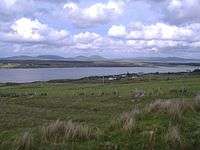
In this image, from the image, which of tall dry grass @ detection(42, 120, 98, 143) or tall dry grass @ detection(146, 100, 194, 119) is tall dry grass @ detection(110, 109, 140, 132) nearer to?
tall dry grass @ detection(42, 120, 98, 143)

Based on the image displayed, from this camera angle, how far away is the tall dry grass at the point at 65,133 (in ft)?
45.0

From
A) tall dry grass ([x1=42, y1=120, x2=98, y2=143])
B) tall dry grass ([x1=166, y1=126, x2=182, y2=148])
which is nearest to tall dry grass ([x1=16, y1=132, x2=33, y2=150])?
tall dry grass ([x1=42, y1=120, x2=98, y2=143])

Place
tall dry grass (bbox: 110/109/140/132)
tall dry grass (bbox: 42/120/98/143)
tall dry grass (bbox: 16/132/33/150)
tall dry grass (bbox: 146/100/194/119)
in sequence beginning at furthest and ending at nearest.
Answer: tall dry grass (bbox: 146/100/194/119), tall dry grass (bbox: 110/109/140/132), tall dry grass (bbox: 42/120/98/143), tall dry grass (bbox: 16/132/33/150)

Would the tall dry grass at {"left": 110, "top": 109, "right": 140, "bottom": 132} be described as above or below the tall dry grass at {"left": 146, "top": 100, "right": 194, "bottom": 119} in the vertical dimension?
below

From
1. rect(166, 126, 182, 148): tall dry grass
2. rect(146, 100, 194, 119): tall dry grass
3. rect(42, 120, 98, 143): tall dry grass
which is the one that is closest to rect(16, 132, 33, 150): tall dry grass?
rect(42, 120, 98, 143): tall dry grass

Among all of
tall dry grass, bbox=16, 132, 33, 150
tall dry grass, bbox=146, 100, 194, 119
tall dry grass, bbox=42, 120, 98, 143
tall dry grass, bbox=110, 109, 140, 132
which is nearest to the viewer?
tall dry grass, bbox=16, 132, 33, 150

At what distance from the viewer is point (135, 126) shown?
49.1 feet

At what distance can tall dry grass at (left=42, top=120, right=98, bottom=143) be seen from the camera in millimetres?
13711

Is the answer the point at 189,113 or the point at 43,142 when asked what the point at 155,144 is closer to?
the point at 43,142

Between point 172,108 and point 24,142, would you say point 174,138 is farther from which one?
point 24,142

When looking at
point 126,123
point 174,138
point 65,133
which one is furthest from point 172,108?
point 65,133

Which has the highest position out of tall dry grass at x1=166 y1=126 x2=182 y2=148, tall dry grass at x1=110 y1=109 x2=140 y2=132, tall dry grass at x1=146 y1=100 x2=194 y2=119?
tall dry grass at x1=146 y1=100 x2=194 y2=119

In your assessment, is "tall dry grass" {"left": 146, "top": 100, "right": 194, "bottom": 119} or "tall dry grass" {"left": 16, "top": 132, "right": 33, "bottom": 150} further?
"tall dry grass" {"left": 146, "top": 100, "right": 194, "bottom": 119}

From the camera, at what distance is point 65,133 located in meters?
14.0
